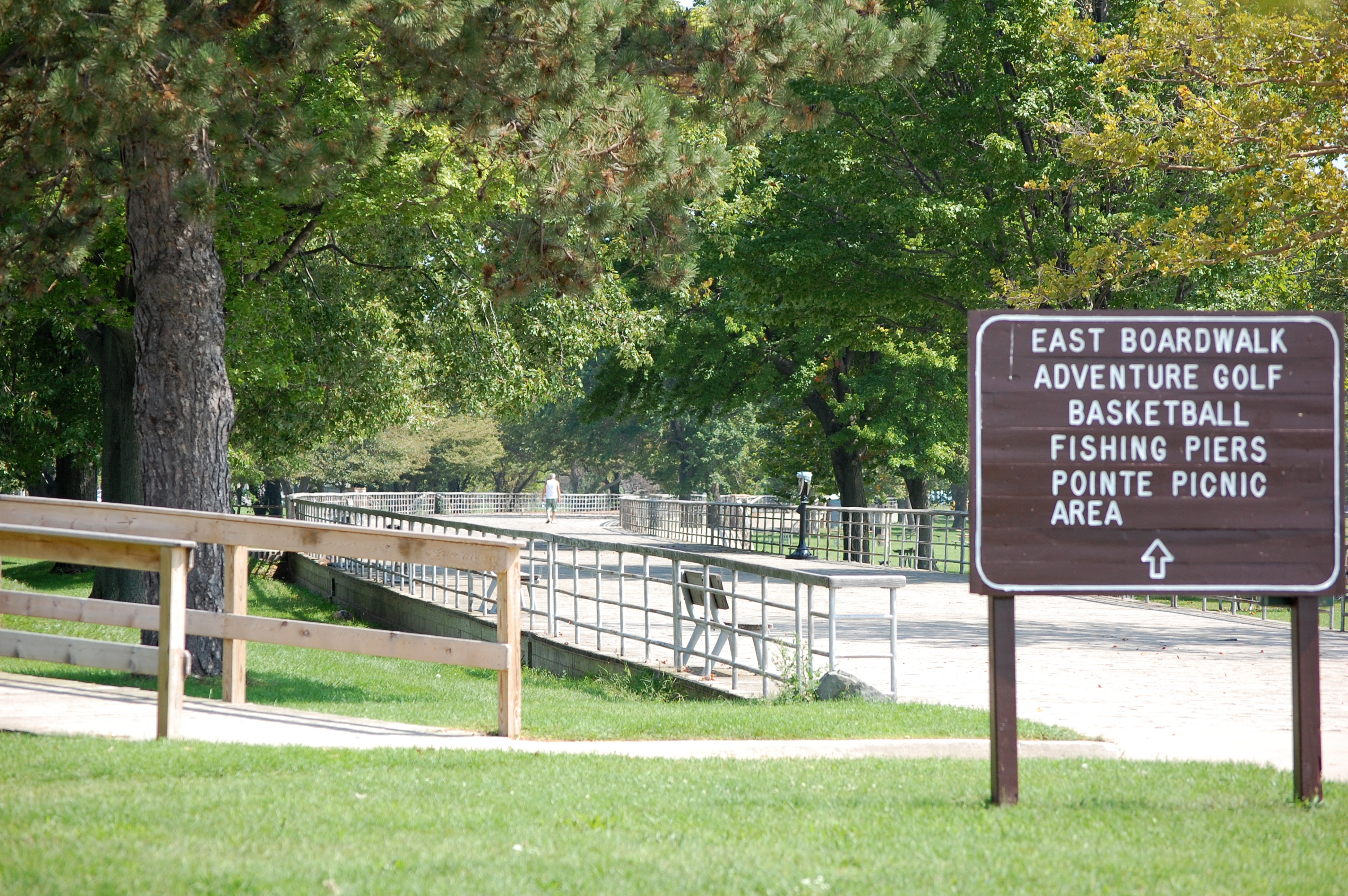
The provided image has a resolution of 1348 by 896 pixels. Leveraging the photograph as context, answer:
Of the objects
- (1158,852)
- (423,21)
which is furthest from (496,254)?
(1158,852)

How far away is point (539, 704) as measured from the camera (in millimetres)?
10648

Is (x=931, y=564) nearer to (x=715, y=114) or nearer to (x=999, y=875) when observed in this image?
(x=715, y=114)

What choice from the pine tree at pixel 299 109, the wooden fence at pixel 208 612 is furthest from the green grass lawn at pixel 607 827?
the pine tree at pixel 299 109

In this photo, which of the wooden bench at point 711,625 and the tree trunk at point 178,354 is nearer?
the tree trunk at point 178,354

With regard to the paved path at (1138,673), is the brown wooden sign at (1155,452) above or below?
above

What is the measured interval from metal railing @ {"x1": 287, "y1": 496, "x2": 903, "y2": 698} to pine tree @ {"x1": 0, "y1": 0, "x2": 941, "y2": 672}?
97.1 inches

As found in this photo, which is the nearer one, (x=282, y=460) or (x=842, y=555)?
(x=842, y=555)

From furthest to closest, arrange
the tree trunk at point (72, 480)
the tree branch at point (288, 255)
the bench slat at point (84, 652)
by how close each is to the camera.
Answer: the tree trunk at point (72, 480) → the tree branch at point (288, 255) → the bench slat at point (84, 652)

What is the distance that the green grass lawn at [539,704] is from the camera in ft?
28.6

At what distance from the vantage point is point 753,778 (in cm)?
669

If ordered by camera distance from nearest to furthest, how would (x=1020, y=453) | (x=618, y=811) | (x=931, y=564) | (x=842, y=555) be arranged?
(x=618, y=811)
(x=1020, y=453)
(x=931, y=564)
(x=842, y=555)

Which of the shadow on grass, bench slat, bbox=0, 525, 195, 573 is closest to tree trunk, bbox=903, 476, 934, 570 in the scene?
the shadow on grass

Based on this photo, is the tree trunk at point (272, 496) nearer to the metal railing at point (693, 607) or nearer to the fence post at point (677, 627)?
the metal railing at point (693, 607)

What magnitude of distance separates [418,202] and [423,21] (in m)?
5.53
